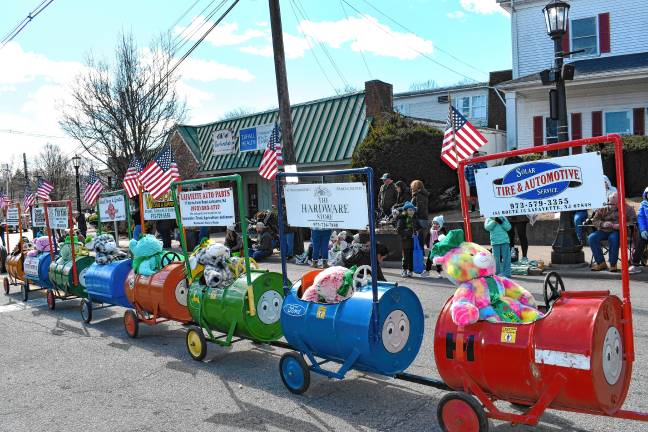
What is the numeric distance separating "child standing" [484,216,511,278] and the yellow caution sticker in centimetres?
605

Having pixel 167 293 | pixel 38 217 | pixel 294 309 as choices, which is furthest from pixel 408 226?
pixel 38 217

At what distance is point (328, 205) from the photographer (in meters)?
5.11

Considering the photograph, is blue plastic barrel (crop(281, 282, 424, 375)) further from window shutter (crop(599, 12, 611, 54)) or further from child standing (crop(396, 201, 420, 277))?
window shutter (crop(599, 12, 611, 54))

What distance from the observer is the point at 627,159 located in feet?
55.7

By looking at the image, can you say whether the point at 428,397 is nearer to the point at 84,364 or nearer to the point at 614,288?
the point at 84,364

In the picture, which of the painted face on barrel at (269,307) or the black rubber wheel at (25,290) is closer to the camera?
the painted face on barrel at (269,307)

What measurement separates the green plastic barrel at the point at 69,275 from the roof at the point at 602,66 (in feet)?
55.9

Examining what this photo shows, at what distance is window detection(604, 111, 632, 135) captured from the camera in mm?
20391

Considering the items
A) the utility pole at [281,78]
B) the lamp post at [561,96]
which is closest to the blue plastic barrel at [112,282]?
the utility pole at [281,78]

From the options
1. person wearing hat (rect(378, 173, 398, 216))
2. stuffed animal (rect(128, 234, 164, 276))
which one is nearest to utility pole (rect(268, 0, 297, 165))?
person wearing hat (rect(378, 173, 398, 216))

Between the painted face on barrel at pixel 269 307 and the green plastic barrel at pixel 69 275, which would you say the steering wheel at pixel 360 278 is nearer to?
the painted face on barrel at pixel 269 307

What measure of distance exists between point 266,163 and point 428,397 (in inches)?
479

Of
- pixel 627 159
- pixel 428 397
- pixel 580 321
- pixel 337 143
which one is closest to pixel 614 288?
pixel 428 397

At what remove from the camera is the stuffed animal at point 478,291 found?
13.2 feet
